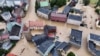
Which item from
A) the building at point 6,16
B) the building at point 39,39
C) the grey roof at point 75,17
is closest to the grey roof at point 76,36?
the grey roof at point 75,17

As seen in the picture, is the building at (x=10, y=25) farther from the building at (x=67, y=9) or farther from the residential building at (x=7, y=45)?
the building at (x=67, y=9)

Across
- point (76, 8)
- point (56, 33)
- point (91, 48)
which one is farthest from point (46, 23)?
point (91, 48)

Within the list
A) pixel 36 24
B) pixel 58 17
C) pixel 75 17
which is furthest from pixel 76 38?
pixel 36 24

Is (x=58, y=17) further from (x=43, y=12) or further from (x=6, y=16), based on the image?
(x=6, y=16)

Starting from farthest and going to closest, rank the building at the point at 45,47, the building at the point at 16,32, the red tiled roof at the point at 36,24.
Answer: the red tiled roof at the point at 36,24, the building at the point at 16,32, the building at the point at 45,47

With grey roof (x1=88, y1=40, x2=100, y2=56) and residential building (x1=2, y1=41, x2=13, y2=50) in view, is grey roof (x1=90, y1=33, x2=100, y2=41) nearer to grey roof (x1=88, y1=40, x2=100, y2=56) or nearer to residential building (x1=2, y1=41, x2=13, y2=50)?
grey roof (x1=88, y1=40, x2=100, y2=56)

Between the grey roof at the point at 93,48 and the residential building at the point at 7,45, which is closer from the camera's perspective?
the grey roof at the point at 93,48
